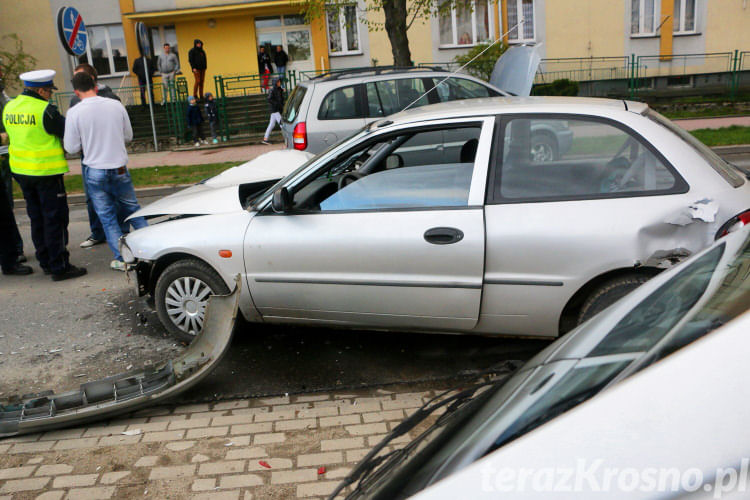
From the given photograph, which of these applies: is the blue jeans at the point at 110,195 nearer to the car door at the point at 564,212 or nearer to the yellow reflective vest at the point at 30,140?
the yellow reflective vest at the point at 30,140

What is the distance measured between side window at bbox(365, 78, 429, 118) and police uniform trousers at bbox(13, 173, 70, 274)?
4571mm

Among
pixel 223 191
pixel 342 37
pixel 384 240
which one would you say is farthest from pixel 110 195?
pixel 342 37

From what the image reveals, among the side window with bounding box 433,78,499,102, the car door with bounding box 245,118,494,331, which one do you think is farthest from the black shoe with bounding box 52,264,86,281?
the side window with bounding box 433,78,499,102

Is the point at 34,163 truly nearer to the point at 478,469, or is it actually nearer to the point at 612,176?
the point at 612,176

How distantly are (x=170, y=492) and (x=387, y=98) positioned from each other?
7647 millimetres

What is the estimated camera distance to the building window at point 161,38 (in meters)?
24.0

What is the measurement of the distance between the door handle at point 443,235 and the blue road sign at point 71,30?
7.98m

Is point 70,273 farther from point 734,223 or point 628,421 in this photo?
point 628,421

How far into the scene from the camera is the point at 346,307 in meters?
4.50

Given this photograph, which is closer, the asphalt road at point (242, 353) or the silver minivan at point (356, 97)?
the asphalt road at point (242, 353)

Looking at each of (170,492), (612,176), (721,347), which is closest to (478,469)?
(721,347)

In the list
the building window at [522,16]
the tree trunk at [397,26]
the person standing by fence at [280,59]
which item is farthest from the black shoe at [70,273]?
the building window at [522,16]

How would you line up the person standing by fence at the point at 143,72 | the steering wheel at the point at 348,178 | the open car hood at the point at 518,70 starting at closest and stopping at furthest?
the steering wheel at the point at 348,178, the open car hood at the point at 518,70, the person standing by fence at the point at 143,72

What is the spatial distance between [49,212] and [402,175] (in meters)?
4.06
